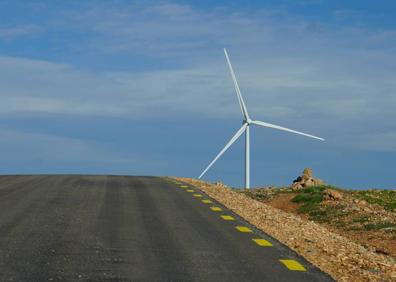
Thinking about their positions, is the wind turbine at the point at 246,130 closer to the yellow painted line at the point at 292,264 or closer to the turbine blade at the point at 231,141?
the turbine blade at the point at 231,141

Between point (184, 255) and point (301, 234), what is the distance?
5113mm

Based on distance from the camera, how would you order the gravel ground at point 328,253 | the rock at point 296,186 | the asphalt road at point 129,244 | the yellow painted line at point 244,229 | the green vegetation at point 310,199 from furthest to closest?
the rock at point 296,186
the green vegetation at point 310,199
the yellow painted line at point 244,229
the gravel ground at point 328,253
the asphalt road at point 129,244

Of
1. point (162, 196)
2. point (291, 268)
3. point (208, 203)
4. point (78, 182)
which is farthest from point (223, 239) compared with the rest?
point (78, 182)

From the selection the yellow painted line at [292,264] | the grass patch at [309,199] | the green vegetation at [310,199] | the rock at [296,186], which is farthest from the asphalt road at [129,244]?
the rock at [296,186]

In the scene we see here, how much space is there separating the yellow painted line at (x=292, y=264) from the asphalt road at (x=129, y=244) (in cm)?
9

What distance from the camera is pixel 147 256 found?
412 inches

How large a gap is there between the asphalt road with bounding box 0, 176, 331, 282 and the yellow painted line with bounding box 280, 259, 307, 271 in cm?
9

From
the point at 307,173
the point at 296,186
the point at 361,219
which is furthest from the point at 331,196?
the point at 307,173

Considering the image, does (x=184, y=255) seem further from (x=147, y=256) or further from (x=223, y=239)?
(x=223, y=239)

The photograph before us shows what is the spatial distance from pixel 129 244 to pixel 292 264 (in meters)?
2.83

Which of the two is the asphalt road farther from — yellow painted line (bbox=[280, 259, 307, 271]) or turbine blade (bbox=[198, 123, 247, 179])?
turbine blade (bbox=[198, 123, 247, 179])

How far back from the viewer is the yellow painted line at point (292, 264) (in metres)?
10.0

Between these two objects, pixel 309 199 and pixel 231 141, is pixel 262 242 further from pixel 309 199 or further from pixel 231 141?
pixel 231 141

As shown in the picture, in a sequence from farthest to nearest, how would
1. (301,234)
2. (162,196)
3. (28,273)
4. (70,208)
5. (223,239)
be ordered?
(162,196), (70,208), (301,234), (223,239), (28,273)
